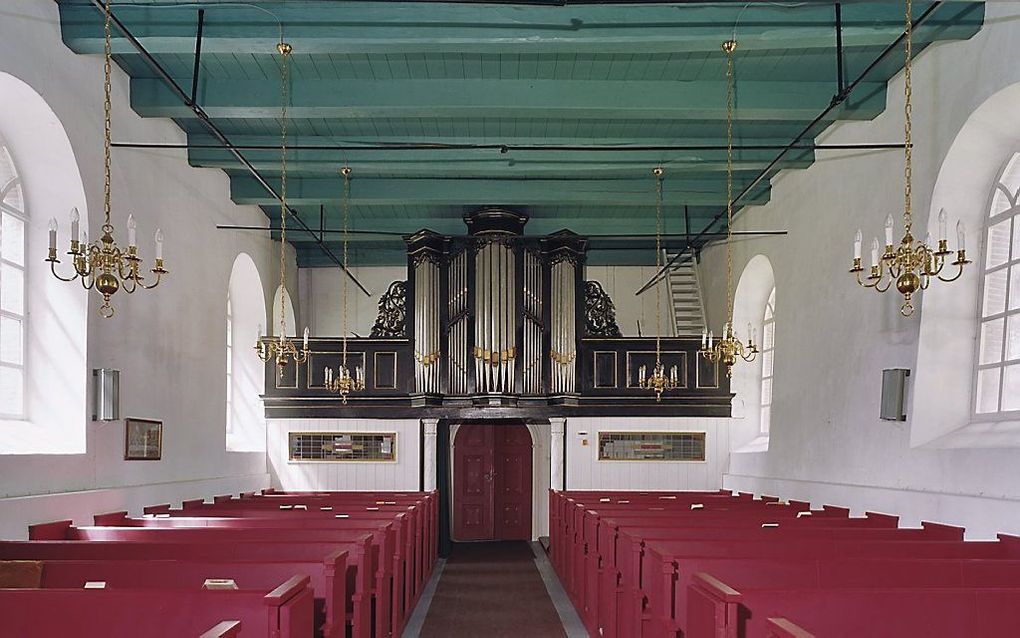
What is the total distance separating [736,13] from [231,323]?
10312 mm

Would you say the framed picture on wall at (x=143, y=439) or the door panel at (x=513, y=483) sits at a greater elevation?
the framed picture on wall at (x=143, y=439)

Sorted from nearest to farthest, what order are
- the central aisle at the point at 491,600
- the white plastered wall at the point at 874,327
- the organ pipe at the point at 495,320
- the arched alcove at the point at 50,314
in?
the white plastered wall at the point at 874,327
the arched alcove at the point at 50,314
the central aisle at the point at 491,600
the organ pipe at the point at 495,320

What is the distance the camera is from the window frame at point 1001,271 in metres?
9.08

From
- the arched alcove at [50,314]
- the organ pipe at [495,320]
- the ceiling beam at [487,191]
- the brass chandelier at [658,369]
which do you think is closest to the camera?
the arched alcove at [50,314]

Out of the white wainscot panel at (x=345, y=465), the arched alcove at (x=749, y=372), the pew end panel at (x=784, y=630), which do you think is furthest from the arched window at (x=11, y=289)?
the arched alcove at (x=749, y=372)

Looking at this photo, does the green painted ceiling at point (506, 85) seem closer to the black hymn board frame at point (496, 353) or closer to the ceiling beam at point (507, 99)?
the ceiling beam at point (507, 99)

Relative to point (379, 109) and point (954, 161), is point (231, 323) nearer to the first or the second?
point (379, 109)

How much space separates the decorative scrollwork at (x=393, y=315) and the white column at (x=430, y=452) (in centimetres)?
160

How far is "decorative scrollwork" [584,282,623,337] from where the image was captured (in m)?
17.8

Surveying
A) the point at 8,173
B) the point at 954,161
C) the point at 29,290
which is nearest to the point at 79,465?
the point at 29,290

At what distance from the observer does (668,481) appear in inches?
693

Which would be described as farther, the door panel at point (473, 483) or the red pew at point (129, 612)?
the door panel at point (473, 483)

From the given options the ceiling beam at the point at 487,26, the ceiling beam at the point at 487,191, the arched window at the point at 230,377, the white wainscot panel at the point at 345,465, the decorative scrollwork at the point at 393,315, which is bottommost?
the white wainscot panel at the point at 345,465

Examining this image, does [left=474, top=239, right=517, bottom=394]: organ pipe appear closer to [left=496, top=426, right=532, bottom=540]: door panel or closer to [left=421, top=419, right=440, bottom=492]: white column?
[left=421, top=419, right=440, bottom=492]: white column
